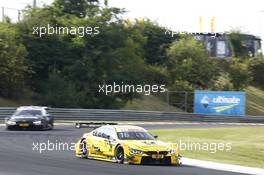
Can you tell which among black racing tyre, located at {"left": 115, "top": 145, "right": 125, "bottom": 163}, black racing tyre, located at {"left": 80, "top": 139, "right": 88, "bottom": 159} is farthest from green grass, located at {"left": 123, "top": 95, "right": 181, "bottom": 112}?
black racing tyre, located at {"left": 115, "top": 145, "right": 125, "bottom": 163}

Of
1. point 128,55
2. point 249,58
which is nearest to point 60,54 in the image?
point 128,55

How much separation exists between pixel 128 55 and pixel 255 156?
34297mm

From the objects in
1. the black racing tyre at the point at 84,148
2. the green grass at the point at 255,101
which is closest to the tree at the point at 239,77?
the green grass at the point at 255,101

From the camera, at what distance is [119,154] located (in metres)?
19.3

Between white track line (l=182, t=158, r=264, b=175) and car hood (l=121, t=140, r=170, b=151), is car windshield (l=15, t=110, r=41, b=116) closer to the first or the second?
white track line (l=182, t=158, r=264, b=175)

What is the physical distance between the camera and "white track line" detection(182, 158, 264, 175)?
1844 centimetres

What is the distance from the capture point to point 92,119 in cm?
4519

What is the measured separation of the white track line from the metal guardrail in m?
22.2

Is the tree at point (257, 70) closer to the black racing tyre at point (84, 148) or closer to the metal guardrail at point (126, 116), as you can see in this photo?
the metal guardrail at point (126, 116)

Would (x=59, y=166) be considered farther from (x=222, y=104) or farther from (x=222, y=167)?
(x=222, y=104)

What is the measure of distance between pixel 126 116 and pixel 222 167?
27.9 m

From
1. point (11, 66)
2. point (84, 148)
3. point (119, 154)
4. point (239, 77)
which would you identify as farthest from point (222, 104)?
point (119, 154)

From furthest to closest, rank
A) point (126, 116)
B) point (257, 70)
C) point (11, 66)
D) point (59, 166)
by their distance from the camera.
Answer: point (257, 70) → point (11, 66) → point (126, 116) → point (59, 166)

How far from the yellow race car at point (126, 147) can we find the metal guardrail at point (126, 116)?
21091 mm
